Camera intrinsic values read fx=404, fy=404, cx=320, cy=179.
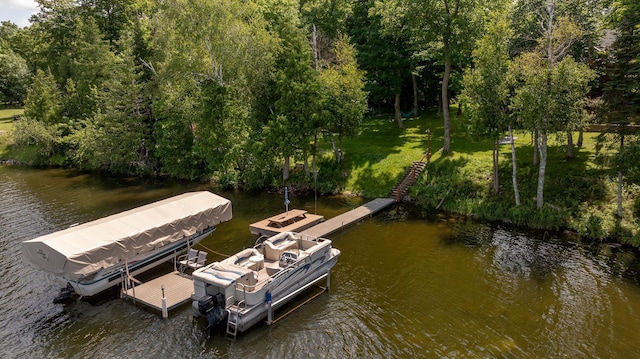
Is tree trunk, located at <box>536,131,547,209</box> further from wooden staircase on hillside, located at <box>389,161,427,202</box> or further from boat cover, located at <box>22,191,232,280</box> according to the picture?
boat cover, located at <box>22,191,232,280</box>

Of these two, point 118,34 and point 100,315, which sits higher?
point 118,34

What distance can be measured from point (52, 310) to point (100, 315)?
262cm

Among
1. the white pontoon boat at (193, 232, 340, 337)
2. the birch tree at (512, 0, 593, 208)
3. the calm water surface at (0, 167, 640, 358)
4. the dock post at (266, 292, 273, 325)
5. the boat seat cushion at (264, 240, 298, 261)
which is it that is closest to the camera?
the calm water surface at (0, 167, 640, 358)

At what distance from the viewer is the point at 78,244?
754 inches

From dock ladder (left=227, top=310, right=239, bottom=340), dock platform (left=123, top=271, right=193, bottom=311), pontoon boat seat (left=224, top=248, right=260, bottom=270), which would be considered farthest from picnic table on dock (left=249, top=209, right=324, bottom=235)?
dock ladder (left=227, top=310, right=239, bottom=340)

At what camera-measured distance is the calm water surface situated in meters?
16.3

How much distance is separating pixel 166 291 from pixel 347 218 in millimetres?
13743

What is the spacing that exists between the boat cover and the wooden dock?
605 centimetres

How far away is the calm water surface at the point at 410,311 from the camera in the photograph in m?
16.3

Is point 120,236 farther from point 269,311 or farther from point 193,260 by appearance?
point 269,311

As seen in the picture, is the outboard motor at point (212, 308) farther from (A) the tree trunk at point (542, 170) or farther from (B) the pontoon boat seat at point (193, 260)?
(A) the tree trunk at point (542, 170)

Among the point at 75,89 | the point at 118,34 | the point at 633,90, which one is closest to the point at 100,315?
the point at 633,90

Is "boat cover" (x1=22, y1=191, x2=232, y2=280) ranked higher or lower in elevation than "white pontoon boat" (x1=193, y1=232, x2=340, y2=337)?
higher

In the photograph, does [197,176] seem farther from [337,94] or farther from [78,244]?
[78,244]
